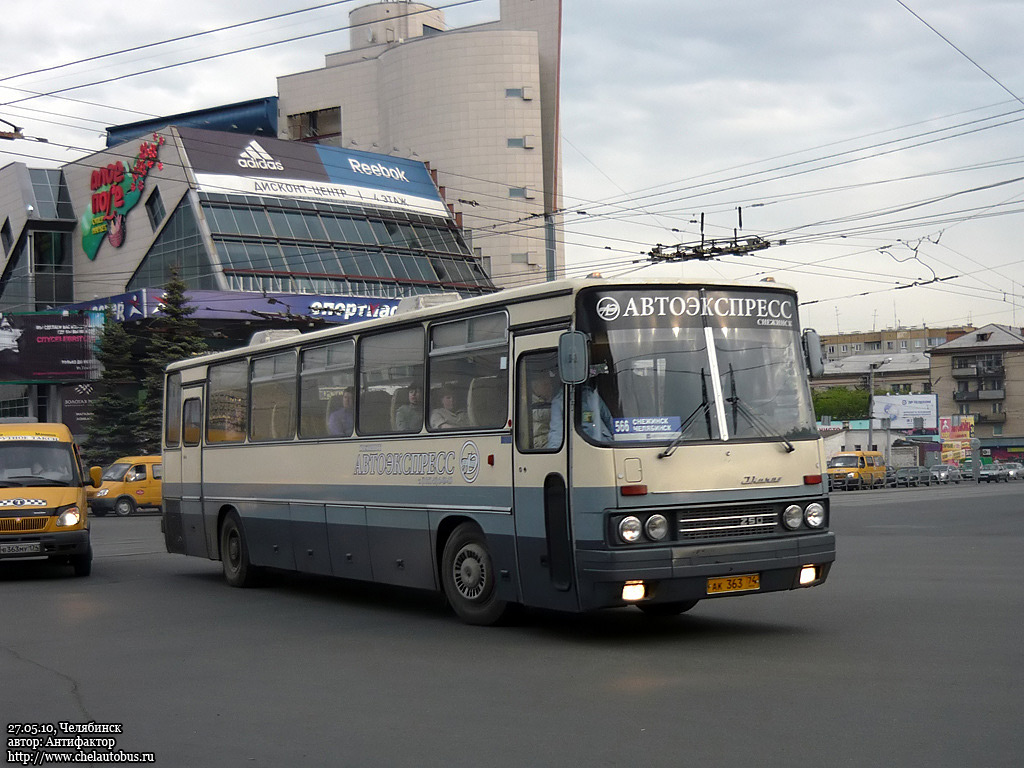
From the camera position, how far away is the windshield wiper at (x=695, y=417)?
978 centimetres

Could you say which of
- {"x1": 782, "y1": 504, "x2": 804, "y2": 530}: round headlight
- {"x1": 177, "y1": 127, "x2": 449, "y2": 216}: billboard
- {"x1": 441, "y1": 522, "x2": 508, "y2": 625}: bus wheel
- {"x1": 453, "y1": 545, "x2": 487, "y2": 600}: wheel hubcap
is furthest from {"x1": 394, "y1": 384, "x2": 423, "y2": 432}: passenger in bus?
{"x1": 177, "y1": 127, "x2": 449, "y2": 216}: billboard

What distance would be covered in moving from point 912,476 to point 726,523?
66.7m

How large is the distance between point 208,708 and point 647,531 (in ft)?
11.8

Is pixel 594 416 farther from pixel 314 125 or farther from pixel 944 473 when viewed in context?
pixel 314 125

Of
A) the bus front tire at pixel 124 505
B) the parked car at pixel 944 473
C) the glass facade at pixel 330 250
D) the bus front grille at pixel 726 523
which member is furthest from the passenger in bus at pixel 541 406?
the parked car at pixel 944 473

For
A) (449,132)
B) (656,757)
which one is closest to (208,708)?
(656,757)

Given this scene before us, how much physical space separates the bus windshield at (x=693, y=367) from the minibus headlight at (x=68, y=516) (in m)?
9.31

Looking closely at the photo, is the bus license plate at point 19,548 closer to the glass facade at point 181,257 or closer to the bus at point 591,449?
the bus at point 591,449

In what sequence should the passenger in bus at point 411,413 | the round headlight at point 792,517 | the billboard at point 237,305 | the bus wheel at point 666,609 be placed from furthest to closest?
1. the billboard at point 237,305
2. the passenger in bus at point 411,413
3. the bus wheel at point 666,609
4. the round headlight at point 792,517

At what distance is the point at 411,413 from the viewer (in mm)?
12203

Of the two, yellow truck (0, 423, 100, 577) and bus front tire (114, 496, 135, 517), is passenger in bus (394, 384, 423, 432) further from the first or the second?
bus front tire (114, 496, 135, 517)

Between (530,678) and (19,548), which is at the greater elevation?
(19,548)

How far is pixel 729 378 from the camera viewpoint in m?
10.2

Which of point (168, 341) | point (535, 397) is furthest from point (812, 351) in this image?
point (168, 341)
